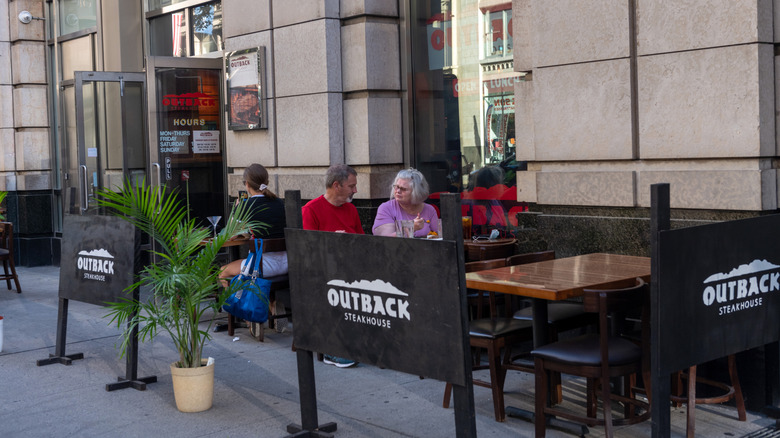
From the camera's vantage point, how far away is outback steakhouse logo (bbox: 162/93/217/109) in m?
9.96

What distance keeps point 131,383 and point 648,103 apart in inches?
Result: 159

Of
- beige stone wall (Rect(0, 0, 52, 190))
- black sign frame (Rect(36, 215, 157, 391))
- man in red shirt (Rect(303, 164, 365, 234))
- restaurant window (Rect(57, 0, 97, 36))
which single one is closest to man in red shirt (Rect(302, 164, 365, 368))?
man in red shirt (Rect(303, 164, 365, 234))

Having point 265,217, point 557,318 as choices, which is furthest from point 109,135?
point 557,318

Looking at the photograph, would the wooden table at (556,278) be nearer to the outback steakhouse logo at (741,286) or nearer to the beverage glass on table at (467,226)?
the outback steakhouse logo at (741,286)

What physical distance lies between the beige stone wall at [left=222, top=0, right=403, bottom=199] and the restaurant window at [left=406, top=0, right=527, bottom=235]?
270 millimetres

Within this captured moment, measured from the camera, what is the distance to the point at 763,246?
14.2 ft

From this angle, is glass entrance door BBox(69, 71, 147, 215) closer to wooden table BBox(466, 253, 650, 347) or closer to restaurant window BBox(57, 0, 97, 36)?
restaurant window BBox(57, 0, 97, 36)

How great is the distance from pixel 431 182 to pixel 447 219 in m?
4.62

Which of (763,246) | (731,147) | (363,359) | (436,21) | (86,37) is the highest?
(86,37)

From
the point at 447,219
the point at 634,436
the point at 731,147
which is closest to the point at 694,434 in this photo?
the point at 634,436

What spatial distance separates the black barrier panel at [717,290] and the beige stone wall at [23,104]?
12.2 meters

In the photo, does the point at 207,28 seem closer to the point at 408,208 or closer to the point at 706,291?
the point at 408,208

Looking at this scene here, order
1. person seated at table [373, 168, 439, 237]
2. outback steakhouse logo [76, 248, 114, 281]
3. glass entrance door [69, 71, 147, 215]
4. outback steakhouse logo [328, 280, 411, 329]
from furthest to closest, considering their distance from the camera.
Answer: glass entrance door [69, 71, 147, 215], person seated at table [373, 168, 439, 237], outback steakhouse logo [76, 248, 114, 281], outback steakhouse logo [328, 280, 411, 329]

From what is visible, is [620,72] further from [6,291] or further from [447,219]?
[6,291]
